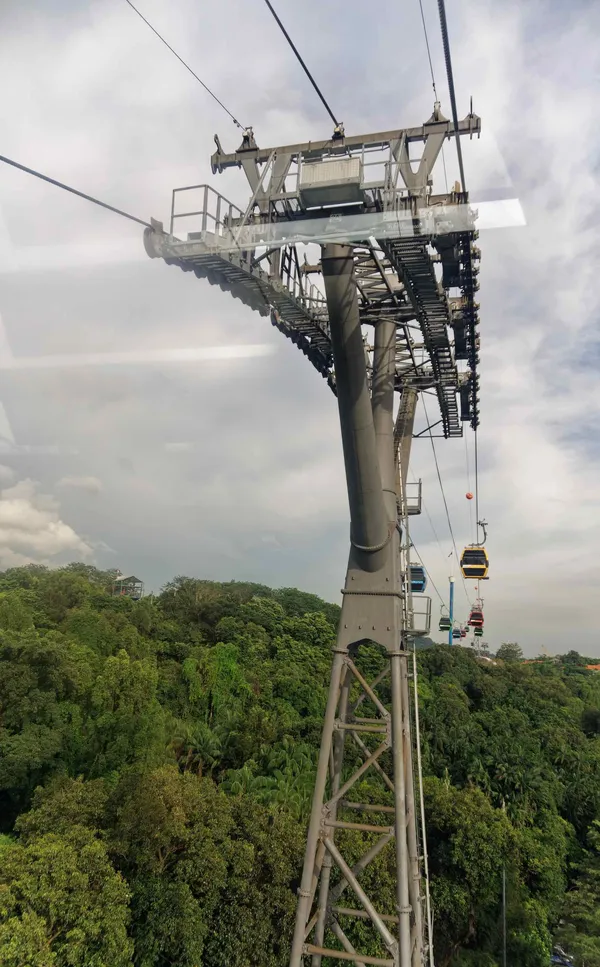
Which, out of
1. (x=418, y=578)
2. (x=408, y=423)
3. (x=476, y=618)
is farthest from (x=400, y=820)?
(x=476, y=618)

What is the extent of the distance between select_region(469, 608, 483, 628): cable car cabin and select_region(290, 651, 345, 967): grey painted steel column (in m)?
14.0

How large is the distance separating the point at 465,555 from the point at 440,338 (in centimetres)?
812

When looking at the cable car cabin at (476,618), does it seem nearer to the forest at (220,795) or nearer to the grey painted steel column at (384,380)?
the forest at (220,795)

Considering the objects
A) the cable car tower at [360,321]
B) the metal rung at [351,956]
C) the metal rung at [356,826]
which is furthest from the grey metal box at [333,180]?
the metal rung at [351,956]

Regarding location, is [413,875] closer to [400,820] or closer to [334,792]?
[400,820]

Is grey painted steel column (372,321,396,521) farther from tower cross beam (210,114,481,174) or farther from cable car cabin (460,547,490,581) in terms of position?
cable car cabin (460,547,490,581)

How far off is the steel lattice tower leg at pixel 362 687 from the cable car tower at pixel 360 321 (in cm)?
1

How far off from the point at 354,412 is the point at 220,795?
32.0 ft

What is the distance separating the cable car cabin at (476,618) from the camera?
18.5 m

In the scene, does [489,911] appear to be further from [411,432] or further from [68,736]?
[411,432]

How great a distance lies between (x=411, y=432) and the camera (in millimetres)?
8250

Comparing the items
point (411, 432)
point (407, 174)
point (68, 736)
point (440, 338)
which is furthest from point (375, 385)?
point (68, 736)

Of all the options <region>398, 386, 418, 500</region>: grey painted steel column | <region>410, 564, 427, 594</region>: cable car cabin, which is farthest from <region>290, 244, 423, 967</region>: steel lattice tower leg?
<region>398, 386, 418, 500</region>: grey painted steel column

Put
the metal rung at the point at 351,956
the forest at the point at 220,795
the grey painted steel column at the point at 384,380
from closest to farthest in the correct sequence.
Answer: the metal rung at the point at 351,956
the grey painted steel column at the point at 384,380
the forest at the point at 220,795
